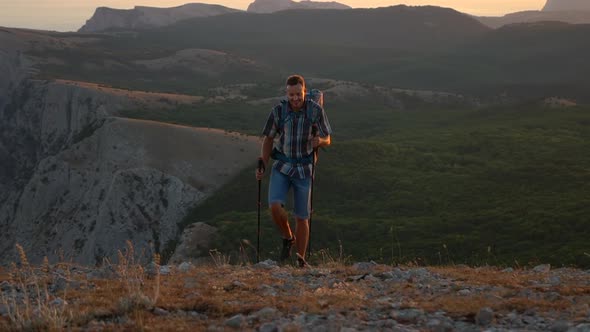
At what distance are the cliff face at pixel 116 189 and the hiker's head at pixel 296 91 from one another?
31608 mm

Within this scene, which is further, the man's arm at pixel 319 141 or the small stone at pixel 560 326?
the man's arm at pixel 319 141

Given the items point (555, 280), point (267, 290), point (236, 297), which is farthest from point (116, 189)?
point (555, 280)

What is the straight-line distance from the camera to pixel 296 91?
400 inches

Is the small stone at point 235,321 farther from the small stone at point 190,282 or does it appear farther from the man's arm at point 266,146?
the man's arm at point 266,146

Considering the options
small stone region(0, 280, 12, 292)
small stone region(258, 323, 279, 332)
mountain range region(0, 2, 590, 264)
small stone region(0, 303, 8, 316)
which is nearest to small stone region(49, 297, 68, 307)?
small stone region(0, 303, 8, 316)

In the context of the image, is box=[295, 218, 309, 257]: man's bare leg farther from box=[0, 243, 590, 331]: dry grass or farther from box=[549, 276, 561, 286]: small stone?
box=[549, 276, 561, 286]: small stone

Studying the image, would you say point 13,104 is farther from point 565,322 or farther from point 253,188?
point 565,322

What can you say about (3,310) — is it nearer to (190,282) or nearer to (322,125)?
(190,282)

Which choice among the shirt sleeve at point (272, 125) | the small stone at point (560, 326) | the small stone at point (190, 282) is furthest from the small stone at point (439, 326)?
the shirt sleeve at point (272, 125)

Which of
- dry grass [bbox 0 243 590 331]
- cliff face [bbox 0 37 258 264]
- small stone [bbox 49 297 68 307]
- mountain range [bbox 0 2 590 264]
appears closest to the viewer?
dry grass [bbox 0 243 590 331]

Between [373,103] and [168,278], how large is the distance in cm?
11199

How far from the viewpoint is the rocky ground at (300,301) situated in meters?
6.61

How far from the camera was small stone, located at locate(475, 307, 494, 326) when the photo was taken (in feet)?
22.2

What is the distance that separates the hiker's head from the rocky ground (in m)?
2.81
